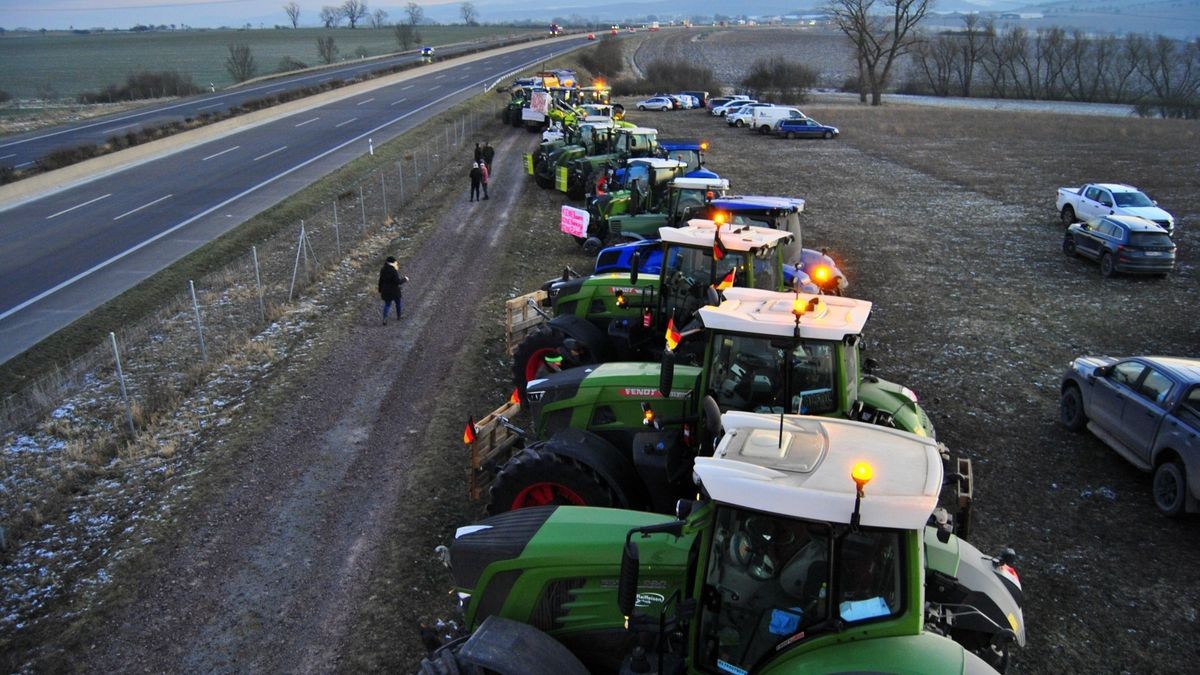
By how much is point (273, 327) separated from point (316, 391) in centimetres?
388

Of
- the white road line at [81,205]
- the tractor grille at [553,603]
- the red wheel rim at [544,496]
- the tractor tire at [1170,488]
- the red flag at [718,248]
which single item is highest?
the red flag at [718,248]

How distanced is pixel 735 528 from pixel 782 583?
386 millimetres

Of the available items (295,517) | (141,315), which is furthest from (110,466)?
(141,315)

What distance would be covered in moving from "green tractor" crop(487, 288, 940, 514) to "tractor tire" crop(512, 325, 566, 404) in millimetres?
3089

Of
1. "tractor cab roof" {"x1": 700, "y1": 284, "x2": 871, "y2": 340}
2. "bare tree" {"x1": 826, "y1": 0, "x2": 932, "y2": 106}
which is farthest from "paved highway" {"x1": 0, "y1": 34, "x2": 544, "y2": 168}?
"bare tree" {"x1": 826, "y1": 0, "x2": 932, "y2": 106}

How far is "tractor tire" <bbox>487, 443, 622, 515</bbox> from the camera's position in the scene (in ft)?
26.0

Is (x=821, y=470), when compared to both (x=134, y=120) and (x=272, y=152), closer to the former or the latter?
(x=272, y=152)

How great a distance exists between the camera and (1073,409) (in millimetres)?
12125

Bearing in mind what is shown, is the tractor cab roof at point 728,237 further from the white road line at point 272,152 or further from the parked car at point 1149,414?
the white road line at point 272,152

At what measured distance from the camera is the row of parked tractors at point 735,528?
438 cm

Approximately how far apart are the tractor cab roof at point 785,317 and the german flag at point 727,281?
215 centimetres

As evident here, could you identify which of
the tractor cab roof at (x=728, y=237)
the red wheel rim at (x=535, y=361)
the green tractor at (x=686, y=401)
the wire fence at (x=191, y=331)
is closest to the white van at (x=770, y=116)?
the wire fence at (x=191, y=331)

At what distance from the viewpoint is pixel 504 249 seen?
22453 mm

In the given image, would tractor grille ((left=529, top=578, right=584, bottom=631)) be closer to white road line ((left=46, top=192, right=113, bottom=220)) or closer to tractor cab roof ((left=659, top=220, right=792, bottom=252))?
tractor cab roof ((left=659, top=220, right=792, bottom=252))
